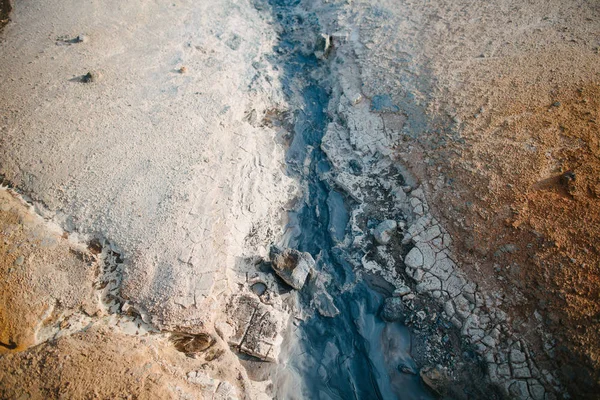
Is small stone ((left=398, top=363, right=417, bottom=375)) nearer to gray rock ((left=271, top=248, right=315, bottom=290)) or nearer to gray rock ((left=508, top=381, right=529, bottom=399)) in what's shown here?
gray rock ((left=508, top=381, right=529, bottom=399))

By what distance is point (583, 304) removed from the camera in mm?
2881

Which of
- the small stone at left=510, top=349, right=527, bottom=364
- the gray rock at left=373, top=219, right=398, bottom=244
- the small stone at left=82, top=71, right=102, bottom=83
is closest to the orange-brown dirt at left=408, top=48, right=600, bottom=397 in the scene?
the small stone at left=510, top=349, right=527, bottom=364

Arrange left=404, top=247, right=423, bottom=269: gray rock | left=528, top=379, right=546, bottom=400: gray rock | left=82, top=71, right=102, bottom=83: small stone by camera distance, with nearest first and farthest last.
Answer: left=528, top=379, right=546, bottom=400: gray rock < left=404, top=247, right=423, bottom=269: gray rock < left=82, top=71, right=102, bottom=83: small stone

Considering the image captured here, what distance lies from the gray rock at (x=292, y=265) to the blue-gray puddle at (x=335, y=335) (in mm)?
194

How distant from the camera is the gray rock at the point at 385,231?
3777 mm

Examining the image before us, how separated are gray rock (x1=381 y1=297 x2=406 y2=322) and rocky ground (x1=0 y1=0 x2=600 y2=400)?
0.02 metres

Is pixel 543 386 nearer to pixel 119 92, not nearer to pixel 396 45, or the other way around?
pixel 396 45

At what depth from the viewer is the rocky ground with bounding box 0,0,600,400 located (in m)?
2.99

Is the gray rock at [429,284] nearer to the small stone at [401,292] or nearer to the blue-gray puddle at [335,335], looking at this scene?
the small stone at [401,292]

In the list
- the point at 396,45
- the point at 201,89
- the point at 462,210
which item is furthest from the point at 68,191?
the point at 396,45

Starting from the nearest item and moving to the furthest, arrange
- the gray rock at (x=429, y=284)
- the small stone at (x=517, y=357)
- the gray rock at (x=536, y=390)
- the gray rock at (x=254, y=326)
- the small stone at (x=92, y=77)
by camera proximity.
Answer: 1. the gray rock at (x=536, y=390)
2. the small stone at (x=517, y=357)
3. the gray rock at (x=254, y=326)
4. the gray rock at (x=429, y=284)
5. the small stone at (x=92, y=77)

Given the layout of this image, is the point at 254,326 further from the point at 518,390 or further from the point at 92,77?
the point at 92,77

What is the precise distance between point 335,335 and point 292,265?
86 centimetres

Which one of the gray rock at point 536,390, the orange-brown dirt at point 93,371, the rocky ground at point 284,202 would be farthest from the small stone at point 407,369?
the orange-brown dirt at point 93,371
